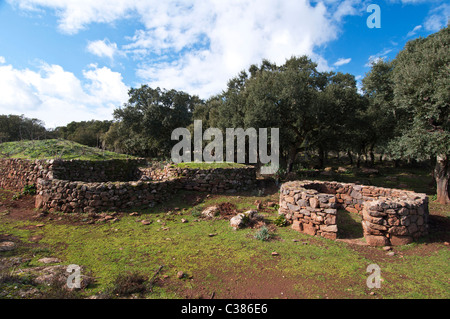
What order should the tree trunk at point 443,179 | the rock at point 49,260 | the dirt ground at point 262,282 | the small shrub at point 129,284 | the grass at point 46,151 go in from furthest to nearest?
the grass at point 46,151 → the tree trunk at point 443,179 → the rock at point 49,260 → the dirt ground at point 262,282 → the small shrub at point 129,284

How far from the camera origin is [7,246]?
5441 millimetres

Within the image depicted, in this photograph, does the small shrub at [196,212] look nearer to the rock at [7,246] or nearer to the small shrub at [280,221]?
the small shrub at [280,221]

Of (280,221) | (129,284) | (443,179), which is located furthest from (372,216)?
(443,179)

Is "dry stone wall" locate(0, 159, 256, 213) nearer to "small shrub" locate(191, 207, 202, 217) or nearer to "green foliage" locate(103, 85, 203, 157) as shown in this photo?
"small shrub" locate(191, 207, 202, 217)

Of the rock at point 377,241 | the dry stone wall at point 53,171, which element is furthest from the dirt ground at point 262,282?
the dry stone wall at point 53,171

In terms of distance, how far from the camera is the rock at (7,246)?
5.30 metres

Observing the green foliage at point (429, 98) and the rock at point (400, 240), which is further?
the green foliage at point (429, 98)

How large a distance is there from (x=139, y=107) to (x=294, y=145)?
74.7 ft

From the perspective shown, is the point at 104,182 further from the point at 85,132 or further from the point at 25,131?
the point at 85,132

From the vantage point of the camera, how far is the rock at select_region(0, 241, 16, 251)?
5.30 m

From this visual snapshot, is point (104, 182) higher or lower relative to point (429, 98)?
lower

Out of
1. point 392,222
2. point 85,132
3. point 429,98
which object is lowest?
point 392,222

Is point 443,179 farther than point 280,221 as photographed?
Yes
